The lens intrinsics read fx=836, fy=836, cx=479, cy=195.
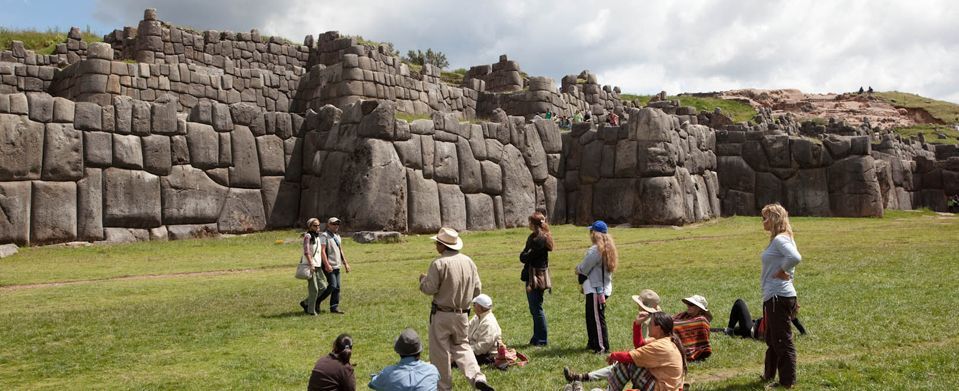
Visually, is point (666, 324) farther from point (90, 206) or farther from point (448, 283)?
point (90, 206)

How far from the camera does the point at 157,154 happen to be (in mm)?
25781

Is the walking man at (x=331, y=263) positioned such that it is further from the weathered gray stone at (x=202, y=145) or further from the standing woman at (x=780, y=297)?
the weathered gray stone at (x=202, y=145)

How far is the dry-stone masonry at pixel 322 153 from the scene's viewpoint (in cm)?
2434

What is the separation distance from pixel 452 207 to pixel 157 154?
9.63m

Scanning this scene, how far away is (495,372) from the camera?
33.3 feet

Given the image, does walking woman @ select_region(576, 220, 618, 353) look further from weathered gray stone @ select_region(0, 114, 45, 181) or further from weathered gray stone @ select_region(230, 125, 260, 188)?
weathered gray stone @ select_region(230, 125, 260, 188)

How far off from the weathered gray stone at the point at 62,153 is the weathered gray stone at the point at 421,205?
9.86 metres

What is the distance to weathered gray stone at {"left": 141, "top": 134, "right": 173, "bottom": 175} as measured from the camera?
25.6 m

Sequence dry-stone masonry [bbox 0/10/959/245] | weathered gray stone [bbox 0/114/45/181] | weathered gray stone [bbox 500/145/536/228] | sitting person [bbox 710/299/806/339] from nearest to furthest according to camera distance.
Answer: sitting person [bbox 710/299/806/339]
weathered gray stone [bbox 0/114/45/181]
dry-stone masonry [bbox 0/10/959/245]
weathered gray stone [bbox 500/145/536/228]

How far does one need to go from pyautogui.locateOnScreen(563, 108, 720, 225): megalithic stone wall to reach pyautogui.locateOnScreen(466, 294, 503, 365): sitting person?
21781 mm

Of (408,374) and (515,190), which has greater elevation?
(515,190)

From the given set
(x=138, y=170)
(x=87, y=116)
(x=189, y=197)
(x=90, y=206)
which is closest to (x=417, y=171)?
(x=189, y=197)

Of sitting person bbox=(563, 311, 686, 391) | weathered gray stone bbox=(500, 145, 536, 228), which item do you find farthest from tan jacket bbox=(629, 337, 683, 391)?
weathered gray stone bbox=(500, 145, 536, 228)

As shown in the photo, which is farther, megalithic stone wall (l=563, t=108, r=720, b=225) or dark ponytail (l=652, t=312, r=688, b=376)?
megalithic stone wall (l=563, t=108, r=720, b=225)
